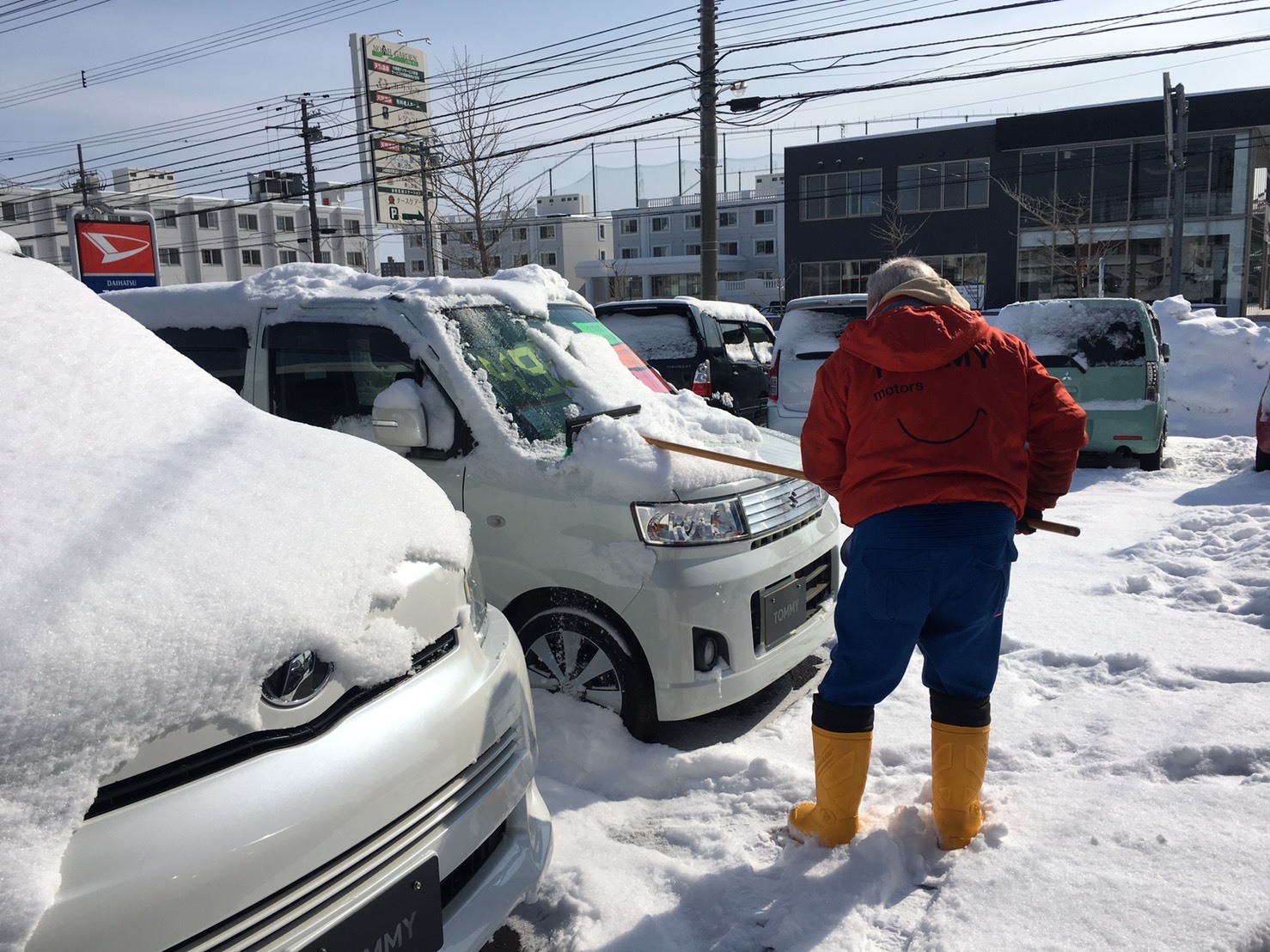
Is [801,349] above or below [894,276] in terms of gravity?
below

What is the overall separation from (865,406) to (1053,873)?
1407 mm

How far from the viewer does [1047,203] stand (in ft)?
117

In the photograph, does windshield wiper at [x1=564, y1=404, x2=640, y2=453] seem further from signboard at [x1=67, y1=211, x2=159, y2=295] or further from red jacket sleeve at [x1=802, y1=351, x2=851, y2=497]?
signboard at [x1=67, y1=211, x2=159, y2=295]

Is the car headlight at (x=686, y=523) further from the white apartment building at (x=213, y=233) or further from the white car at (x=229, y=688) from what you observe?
the white apartment building at (x=213, y=233)

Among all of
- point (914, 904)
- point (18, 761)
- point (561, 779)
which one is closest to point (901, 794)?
point (914, 904)

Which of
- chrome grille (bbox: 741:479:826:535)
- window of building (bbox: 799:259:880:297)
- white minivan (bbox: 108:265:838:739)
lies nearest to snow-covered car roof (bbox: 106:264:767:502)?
white minivan (bbox: 108:265:838:739)

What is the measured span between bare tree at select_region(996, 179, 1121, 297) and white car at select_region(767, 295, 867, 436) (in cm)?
2743

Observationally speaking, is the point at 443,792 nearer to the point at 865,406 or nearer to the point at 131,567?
the point at 131,567

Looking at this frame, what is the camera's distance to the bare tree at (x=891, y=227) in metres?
39.4

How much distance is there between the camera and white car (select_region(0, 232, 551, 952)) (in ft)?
4.20

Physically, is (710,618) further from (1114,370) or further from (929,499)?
(1114,370)

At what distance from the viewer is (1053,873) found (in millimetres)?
2408

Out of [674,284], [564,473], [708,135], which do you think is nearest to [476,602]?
[564,473]

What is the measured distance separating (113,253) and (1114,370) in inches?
428
